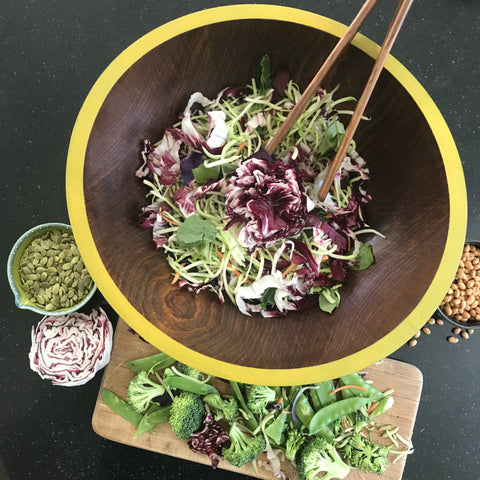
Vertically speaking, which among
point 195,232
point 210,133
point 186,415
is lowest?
point 186,415

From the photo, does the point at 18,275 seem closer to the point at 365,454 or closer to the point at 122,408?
the point at 122,408

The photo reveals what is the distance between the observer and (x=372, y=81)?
1.10m

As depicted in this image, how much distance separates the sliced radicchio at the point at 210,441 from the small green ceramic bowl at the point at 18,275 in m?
0.60

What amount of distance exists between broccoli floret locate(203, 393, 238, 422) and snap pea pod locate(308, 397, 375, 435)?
0.87 ft

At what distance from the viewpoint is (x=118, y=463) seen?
5.72 ft

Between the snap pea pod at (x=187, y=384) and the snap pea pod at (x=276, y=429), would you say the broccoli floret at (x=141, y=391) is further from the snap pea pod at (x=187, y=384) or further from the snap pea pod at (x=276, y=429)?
the snap pea pod at (x=276, y=429)

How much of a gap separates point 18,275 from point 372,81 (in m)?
1.32

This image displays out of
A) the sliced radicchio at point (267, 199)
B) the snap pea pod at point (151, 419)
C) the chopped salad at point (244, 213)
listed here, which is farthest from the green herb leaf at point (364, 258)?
the snap pea pod at point (151, 419)

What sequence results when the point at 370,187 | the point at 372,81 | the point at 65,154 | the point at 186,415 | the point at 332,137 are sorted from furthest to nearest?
the point at 65,154 < the point at 186,415 < the point at 370,187 < the point at 332,137 < the point at 372,81

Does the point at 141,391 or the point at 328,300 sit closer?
the point at 328,300

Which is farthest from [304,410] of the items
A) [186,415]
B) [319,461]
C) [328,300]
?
[328,300]

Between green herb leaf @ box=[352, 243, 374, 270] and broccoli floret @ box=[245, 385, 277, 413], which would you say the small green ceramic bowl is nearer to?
broccoli floret @ box=[245, 385, 277, 413]

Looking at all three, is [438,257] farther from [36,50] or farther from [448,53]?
[36,50]

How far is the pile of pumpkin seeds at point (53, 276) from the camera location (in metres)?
1.57
